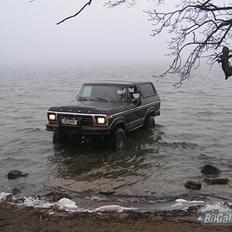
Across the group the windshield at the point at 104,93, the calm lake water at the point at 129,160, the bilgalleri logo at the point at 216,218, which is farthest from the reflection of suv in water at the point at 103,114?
the bilgalleri logo at the point at 216,218

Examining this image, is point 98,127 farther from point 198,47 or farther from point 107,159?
point 198,47

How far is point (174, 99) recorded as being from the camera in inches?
1120

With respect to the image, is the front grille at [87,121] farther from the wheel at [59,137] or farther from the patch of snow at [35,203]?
the patch of snow at [35,203]

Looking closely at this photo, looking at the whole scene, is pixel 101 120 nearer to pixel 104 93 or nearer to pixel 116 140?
pixel 116 140

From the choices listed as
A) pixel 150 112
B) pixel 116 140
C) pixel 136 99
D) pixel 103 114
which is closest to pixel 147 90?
pixel 150 112

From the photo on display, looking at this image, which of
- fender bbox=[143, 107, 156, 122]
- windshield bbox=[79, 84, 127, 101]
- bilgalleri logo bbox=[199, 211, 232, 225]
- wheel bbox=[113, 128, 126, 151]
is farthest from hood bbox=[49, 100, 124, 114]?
bilgalleri logo bbox=[199, 211, 232, 225]

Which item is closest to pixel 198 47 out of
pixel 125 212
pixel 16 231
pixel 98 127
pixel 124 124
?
pixel 125 212

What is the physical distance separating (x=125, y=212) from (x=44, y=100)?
22.2 metres

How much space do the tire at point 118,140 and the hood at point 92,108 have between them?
0.65 metres

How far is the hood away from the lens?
1148 cm

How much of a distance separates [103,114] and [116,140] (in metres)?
1.05

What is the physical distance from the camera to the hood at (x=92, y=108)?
11484 millimetres

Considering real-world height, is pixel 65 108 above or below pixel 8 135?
above

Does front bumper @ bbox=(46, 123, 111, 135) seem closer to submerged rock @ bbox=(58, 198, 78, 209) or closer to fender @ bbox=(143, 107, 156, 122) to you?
fender @ bbox=(143, 107, 156, 122)
